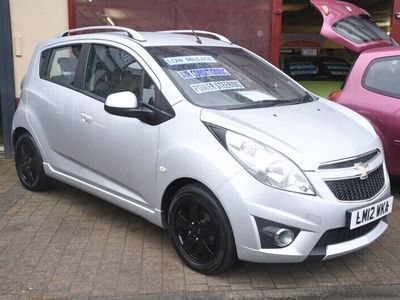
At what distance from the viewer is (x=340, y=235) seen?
343 cm

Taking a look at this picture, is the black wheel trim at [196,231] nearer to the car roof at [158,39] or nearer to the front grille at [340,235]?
the front grille at [340,235]

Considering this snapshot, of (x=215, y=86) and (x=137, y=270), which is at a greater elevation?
(x=215, y=86)

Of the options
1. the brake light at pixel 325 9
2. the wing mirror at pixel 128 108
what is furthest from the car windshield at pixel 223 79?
the brake light at pixel 325 9

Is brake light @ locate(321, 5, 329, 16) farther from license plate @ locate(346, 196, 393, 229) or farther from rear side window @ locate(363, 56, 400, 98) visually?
license plate @ locate(346, 196, 393, 229)

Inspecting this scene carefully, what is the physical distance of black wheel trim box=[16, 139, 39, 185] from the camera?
545 cm

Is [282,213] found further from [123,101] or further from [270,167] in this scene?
[123,101]

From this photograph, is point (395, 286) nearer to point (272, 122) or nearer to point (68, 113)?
point (272, 122)

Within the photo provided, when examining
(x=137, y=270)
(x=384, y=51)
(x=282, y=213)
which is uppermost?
(x=384, y=51)

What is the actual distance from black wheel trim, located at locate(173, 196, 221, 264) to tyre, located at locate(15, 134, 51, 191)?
2145 millimetres

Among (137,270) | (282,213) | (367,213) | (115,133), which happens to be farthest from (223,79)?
(137,270)

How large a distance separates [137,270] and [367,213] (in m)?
1.66

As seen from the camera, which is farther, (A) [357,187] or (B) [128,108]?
(B) [128,108]

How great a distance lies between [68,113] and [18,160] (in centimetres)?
139

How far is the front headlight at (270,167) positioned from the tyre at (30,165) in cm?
268
